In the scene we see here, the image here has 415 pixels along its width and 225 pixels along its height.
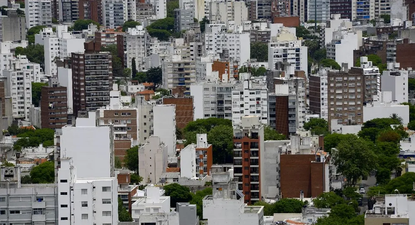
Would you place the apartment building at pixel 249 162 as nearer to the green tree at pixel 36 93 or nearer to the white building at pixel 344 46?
the green tree at pixel 36 93

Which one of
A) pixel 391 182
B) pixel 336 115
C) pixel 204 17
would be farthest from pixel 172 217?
pixel 204 17

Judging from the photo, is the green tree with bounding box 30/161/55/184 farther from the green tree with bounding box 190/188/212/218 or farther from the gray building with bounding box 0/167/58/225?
the gray building with bounding box 0/167/58/225

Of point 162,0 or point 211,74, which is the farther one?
point 162,0

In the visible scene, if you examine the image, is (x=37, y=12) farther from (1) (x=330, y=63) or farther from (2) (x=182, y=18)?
(1) (x=330, y=63)

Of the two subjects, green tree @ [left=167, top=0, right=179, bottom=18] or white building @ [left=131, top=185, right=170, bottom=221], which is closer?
white building @ [left=131, top=185, right=170, bottom=221]

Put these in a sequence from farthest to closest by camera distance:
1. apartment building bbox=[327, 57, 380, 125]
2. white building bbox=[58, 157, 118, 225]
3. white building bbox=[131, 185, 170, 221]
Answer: apartment building bbox=[327, 57, 380, 125], white building bbox=[131, 185, 170, 221], white building bbox=[58, 157, 118, 225]

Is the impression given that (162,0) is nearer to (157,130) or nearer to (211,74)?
(211,74)

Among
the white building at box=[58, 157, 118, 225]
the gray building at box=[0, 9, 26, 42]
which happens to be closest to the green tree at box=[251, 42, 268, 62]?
the gray building at box=[0, 9, 26, 42]
